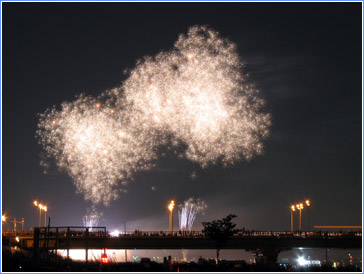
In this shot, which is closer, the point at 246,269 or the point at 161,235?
the point at 246,269

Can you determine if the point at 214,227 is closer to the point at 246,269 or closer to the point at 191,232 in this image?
the point at 191,232

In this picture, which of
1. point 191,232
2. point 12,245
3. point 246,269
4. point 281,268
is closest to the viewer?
point 246,269

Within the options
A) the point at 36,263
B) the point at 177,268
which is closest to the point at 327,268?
the point at 177,268

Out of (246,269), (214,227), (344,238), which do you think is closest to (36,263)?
(246,269)

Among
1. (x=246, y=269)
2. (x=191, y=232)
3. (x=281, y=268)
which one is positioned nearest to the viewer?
(x=246, y=269)

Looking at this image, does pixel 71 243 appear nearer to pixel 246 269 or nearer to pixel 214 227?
pixel 214 227

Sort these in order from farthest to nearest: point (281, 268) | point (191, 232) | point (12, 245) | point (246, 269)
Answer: point (191, 232) → point (12, 245) → point (281, 268) → point (246, 269)

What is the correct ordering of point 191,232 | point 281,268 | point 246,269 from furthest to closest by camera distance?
point 191,232 → point 281,268 → point 246,269

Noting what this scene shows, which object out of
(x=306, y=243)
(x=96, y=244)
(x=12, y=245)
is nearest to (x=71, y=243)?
(x=96, y=244)

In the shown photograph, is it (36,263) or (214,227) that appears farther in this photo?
(214,227)
